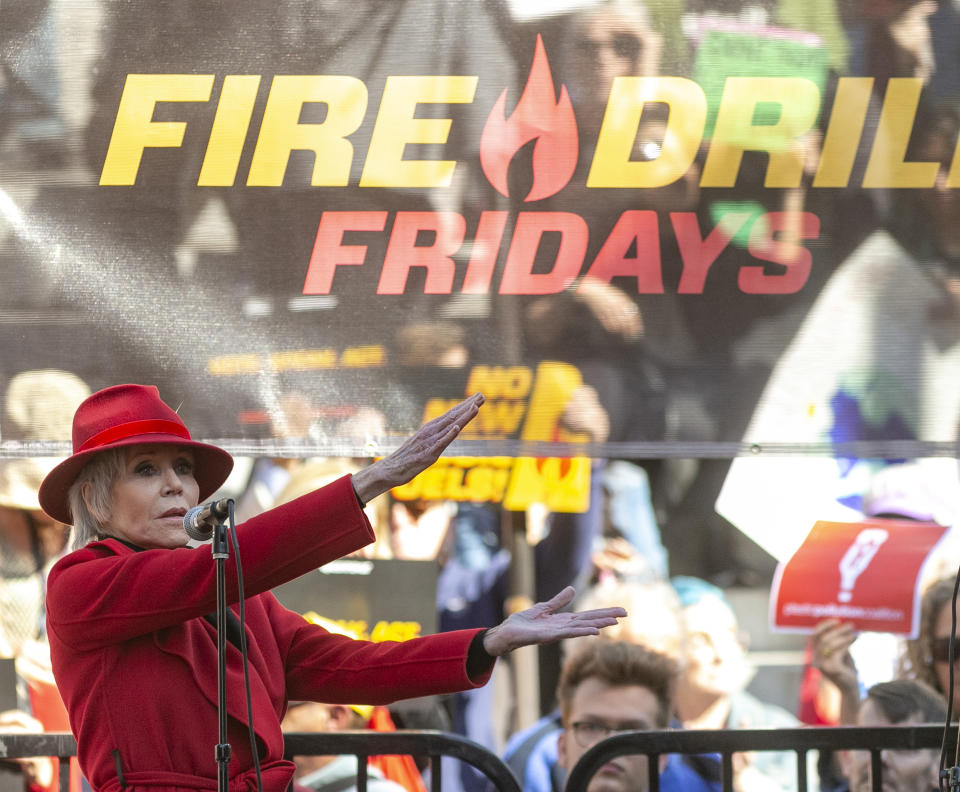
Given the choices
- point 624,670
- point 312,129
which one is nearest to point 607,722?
point 624,670

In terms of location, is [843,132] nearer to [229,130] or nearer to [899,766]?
[229,130]

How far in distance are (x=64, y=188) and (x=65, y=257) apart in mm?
195

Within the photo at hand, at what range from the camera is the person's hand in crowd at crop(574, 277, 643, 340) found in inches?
134

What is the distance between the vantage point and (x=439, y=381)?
3.41 meters

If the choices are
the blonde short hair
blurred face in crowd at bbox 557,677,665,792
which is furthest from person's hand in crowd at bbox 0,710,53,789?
blurred face in crowd at bbox 557,677,665,792

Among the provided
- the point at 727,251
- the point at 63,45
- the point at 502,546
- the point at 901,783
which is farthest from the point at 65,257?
the point at 901,783

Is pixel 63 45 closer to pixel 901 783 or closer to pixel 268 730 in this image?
pixel 268 730

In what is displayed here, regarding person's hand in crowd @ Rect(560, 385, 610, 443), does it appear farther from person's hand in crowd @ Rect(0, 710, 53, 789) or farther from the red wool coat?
person's hand in crowd @ Rect(0, 710, 53, 789)

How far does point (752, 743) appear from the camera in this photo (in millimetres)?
3303

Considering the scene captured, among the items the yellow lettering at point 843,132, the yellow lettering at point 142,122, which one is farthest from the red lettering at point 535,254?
the yellow lettering at point 142,122

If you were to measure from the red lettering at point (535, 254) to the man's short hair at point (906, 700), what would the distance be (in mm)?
1500

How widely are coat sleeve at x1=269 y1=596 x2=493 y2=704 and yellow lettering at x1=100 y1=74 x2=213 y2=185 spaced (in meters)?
1.39

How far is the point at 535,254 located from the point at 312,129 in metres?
0.71

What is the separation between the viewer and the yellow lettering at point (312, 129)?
11.3 feet
